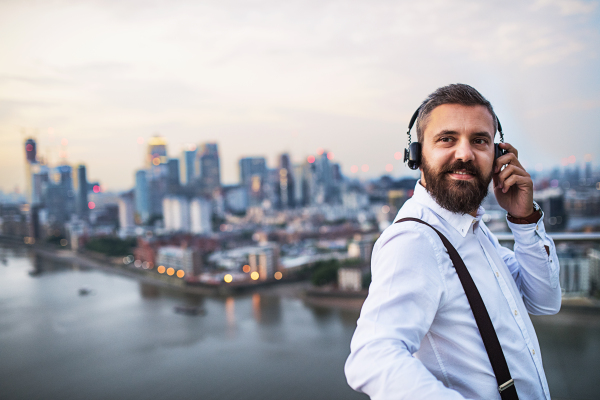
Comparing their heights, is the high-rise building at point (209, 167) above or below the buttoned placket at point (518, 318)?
above

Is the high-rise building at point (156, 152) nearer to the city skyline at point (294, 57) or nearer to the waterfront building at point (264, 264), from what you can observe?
the city skyline at point (294, 57)

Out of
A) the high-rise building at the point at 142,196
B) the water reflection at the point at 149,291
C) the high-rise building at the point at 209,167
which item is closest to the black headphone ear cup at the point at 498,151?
the water reflection at the point at 149,291

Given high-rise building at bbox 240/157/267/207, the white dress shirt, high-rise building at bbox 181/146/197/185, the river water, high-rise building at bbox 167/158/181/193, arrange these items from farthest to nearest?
high-rise building at bbox 240/157/267/207 < high-rise building at bbox 181/146/197/185 < high-rise building at bbox 167/158/181/193 < the river water < the white dress shirt

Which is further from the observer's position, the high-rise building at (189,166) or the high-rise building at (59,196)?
the high-rise building at (189,166)

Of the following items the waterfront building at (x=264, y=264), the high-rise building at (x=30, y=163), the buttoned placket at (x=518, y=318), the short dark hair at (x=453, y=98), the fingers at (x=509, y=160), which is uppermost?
the high-rise building at (x=30, y=163)

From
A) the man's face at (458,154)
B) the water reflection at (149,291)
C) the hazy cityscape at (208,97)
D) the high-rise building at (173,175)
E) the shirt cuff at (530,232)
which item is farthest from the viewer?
the high-rise building at (173,175)

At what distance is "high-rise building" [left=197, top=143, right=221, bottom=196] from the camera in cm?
2205

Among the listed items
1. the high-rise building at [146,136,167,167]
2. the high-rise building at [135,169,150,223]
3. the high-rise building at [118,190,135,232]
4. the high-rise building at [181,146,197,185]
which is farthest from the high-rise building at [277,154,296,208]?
the high-rise building at [118,190,135,232]

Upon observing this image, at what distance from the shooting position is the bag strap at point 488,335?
0.40 meters

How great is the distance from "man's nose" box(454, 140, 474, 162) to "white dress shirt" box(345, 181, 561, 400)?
6cm

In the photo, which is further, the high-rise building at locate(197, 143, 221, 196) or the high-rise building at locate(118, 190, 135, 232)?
the high-rise building at locate(197, 143, 221, 196)

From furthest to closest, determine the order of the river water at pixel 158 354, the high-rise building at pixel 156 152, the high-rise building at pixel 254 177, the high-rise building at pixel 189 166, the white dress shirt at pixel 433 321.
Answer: the high-rise building at pixel 254 177 → the high-rise building at pixel 189 166 → the high-rise building at pixel 156 152 → the river water at pixel 158 354 → the white dress shirt at pixel 433 321

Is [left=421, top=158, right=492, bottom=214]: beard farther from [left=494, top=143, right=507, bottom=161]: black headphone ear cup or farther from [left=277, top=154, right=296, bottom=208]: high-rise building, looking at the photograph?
[left=277, top=154, right=296, bottom=208]: high-rise building

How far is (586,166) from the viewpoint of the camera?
706 cm
